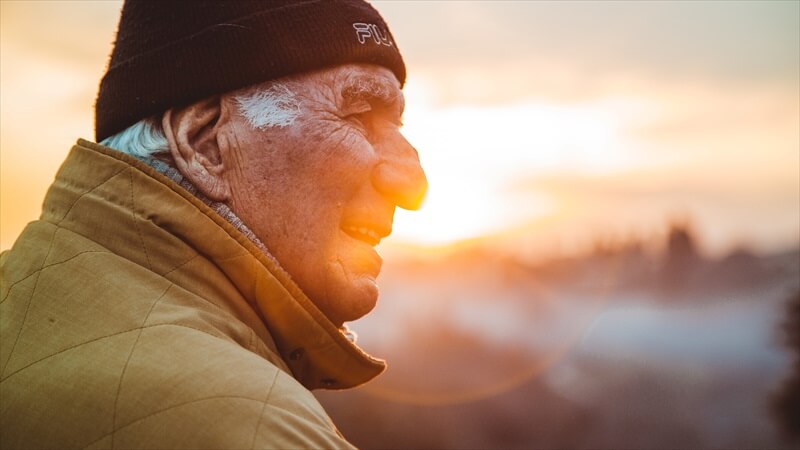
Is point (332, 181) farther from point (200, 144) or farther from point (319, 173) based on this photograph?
point (200, 144)

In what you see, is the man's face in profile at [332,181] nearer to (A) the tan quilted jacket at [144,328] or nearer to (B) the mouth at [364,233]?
(B) the mouth at [364,233]

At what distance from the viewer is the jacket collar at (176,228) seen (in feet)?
6.87

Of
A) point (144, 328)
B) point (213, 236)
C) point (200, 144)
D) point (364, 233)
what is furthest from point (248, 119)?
point (144, 328)

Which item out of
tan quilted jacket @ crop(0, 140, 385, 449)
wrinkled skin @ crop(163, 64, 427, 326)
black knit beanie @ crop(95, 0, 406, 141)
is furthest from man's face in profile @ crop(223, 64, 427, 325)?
tan quilted jacket @ crop(0, 140, 385, 449)

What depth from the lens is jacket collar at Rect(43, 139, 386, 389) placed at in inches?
82.4

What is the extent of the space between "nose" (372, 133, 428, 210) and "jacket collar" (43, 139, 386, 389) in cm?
77

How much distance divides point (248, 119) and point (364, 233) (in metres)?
0.61

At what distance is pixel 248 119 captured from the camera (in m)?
2.74

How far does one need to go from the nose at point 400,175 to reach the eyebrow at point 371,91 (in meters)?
0.15

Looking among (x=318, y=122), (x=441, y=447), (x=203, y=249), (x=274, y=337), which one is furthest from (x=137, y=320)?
(x=441, y=447)

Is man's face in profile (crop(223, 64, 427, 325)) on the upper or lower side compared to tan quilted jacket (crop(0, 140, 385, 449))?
upper

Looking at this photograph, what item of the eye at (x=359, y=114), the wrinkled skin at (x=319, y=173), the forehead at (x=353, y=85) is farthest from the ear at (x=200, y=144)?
the eye at (x=359, y=114)

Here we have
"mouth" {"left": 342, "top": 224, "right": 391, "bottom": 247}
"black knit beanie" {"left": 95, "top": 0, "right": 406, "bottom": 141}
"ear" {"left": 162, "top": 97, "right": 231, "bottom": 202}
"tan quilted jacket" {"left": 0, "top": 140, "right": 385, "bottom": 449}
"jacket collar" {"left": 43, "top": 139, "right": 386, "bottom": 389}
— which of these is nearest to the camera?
"tan quilted jacket" {"left": 0, "top": 140, "right": 385, "bottom": 449}

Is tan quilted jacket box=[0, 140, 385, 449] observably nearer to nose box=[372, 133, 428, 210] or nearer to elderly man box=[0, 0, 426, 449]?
elderly man box=[0, 0, 426, 449]
